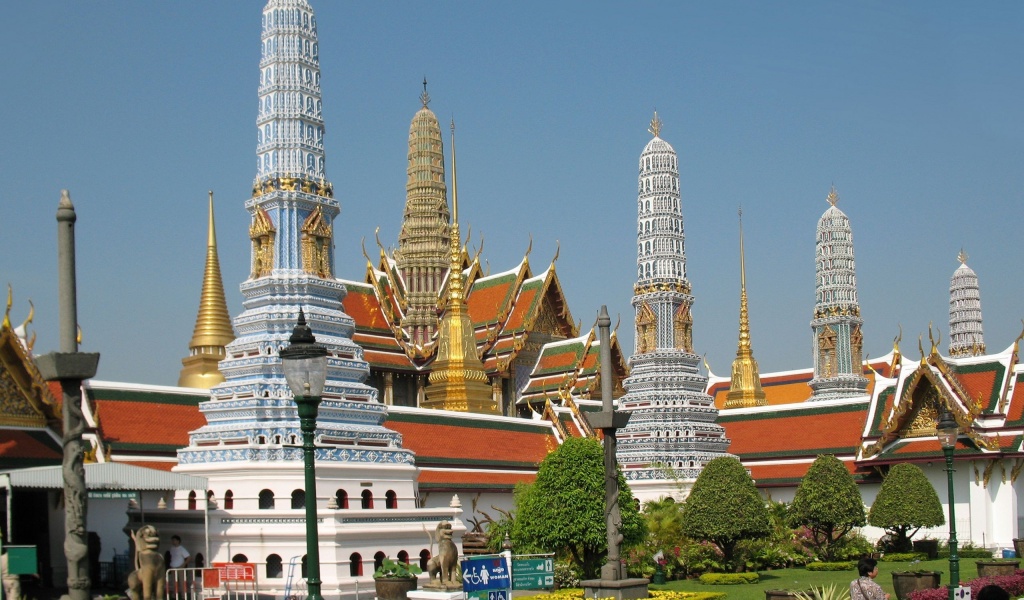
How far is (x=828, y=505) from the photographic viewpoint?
29750 millimetres

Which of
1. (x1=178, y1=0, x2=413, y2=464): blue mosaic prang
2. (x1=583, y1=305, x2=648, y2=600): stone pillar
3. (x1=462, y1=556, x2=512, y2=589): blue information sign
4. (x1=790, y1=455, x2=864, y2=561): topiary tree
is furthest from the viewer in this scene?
(x1=790, y1=455, x2=864, y2=561): topiary tree

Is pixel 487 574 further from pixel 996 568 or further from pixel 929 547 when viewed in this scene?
pixel 929 547

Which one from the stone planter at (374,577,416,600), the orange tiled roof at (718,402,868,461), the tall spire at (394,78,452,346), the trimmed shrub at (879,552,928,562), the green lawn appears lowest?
the trimmed shrub at (879,552,928,562)

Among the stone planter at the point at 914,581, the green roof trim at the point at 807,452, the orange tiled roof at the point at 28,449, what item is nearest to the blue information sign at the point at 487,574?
the stone planter at the point at 914,581

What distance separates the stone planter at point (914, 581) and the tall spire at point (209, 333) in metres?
23.2

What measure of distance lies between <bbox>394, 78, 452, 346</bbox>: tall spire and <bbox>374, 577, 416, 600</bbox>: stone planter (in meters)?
28.4

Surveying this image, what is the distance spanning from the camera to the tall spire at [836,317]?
155 ft

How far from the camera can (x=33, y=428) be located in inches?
955

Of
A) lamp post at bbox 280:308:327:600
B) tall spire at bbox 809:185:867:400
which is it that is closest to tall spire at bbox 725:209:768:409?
tall spire at bbox 809:185:867:400

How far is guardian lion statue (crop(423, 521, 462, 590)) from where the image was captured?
18.9 meters

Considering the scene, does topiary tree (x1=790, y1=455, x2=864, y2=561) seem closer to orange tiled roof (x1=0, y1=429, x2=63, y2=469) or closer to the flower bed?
the flower bed

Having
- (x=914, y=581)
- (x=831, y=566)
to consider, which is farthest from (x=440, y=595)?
(x=831, y=566)

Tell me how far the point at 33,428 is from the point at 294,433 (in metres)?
5.12

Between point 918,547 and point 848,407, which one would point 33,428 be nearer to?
point 918,547
